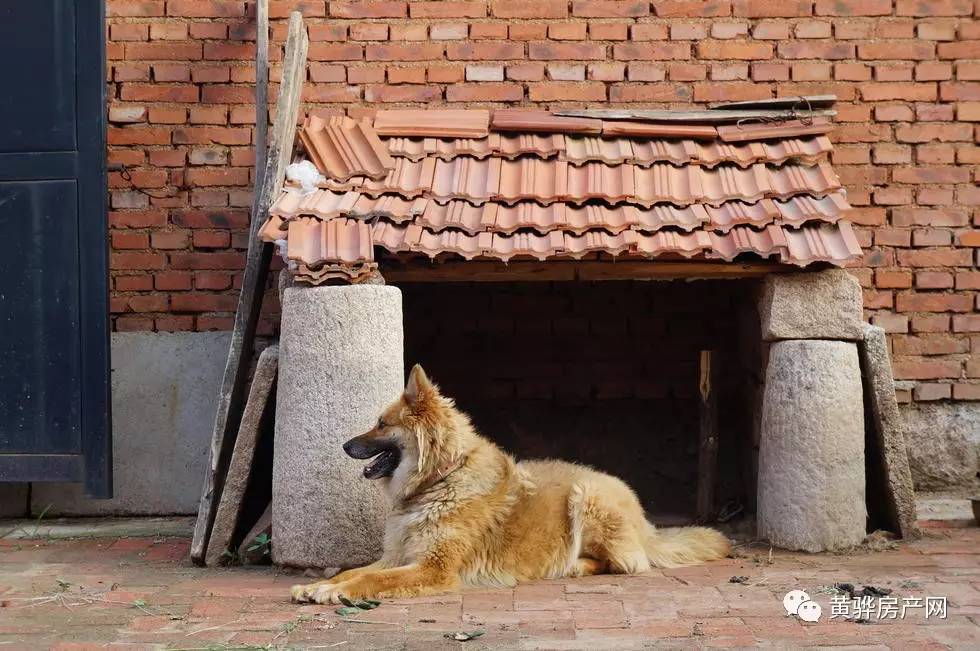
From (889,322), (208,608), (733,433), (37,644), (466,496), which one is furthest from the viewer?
(733,433)

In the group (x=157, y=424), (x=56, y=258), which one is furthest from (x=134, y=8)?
(x=157, y=424)

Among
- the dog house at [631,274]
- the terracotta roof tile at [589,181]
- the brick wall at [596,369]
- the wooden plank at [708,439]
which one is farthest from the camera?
the brick wall at [596,369]

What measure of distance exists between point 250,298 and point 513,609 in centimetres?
263

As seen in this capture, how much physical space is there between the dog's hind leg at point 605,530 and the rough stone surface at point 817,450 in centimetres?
96

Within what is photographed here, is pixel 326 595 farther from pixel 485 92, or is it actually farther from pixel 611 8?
pixel 611 8

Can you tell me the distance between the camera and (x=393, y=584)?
5.38m

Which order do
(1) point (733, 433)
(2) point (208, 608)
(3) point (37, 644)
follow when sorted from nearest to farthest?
(3) point (37, 644) < (2) point (208, 608) < (1) point (733, 433)

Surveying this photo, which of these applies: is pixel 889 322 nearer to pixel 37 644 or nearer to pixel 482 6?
pixel 482 6

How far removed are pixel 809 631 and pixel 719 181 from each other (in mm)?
3069

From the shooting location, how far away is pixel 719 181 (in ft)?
22.4

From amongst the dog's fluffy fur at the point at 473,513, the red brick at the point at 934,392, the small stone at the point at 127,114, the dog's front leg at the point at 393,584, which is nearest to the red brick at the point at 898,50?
the red brick at the point at 934,392

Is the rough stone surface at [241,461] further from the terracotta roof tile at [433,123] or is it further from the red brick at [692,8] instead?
the red brick at [692,8]

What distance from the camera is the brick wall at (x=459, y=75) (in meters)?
7.47

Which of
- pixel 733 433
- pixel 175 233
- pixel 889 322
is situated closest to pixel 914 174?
pixel 889 322
